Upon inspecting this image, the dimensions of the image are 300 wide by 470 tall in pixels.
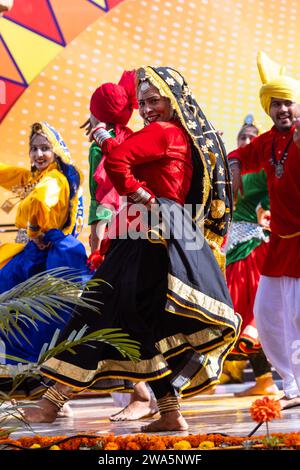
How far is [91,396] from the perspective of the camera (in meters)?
7.49

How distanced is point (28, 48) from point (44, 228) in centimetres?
231

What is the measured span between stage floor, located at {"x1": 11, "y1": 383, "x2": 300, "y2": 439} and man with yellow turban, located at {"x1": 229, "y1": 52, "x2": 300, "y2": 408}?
12.3 inches

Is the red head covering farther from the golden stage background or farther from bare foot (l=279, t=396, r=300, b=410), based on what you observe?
the golden stage background

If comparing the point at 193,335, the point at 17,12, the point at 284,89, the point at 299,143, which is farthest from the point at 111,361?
the point at 17,12

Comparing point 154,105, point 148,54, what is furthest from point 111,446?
point 148,54

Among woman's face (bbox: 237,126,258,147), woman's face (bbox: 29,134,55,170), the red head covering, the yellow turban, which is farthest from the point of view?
woman's face (bbox: 237,126,258,147)

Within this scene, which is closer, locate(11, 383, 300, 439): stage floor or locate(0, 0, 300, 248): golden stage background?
locate(11, 383, 300, 439): stage floor

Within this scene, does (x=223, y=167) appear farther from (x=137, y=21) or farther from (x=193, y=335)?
(x=137, y=21)

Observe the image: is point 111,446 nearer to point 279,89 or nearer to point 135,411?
point 135,411

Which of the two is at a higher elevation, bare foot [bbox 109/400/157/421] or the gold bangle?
the gold bangle

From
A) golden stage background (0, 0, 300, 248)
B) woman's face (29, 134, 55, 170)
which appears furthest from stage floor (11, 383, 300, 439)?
golden stage background (0, 0, 300, 248)

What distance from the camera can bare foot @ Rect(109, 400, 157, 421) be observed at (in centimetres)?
517

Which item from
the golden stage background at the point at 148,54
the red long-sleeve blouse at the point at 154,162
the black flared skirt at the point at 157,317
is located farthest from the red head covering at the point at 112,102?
the golden stage background at the point at 148,54

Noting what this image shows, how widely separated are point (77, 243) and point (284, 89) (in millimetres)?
1512
